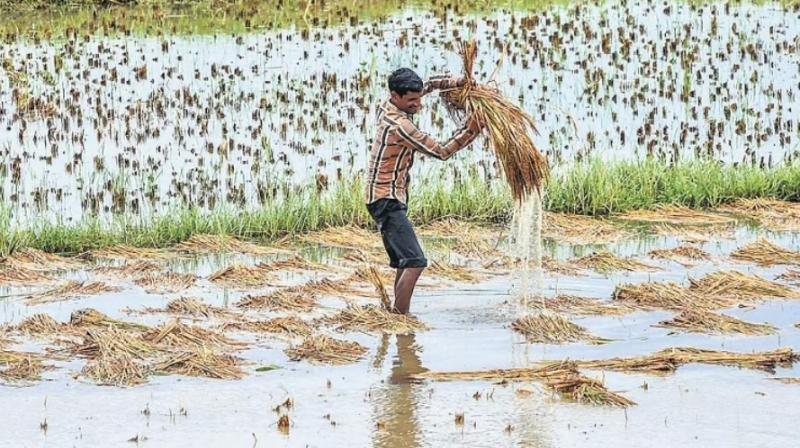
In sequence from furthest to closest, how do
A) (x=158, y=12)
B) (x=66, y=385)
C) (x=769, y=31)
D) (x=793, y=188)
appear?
(x=158, y=12) → (x=769, y=31) → (x=793, y=188) → (x=66, y=385)

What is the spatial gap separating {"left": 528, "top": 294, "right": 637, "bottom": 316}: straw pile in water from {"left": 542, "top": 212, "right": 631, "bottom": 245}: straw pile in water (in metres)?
1.89

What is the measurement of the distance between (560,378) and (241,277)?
9.75ft

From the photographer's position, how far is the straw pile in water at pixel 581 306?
28.6 feet

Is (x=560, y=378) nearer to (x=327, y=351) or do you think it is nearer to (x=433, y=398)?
(x=433, y=398)

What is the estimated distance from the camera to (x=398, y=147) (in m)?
8.39

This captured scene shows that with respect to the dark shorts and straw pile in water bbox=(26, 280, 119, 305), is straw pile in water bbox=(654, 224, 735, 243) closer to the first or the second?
the dark shorts

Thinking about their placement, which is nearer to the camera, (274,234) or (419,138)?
(419,138)

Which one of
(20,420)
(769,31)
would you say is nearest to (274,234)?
(20,420)

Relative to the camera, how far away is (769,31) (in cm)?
1853

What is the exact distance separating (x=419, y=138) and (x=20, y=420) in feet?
8.61

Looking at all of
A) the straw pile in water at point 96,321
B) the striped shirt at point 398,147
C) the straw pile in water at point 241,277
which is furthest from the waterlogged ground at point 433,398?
the striped shirt at point 398,147

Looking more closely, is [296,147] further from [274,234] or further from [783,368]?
[783,368]

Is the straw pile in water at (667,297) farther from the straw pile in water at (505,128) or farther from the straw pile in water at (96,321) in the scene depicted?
the straw pile in water at (96,321)

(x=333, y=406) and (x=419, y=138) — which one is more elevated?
(x=419, y=138)
